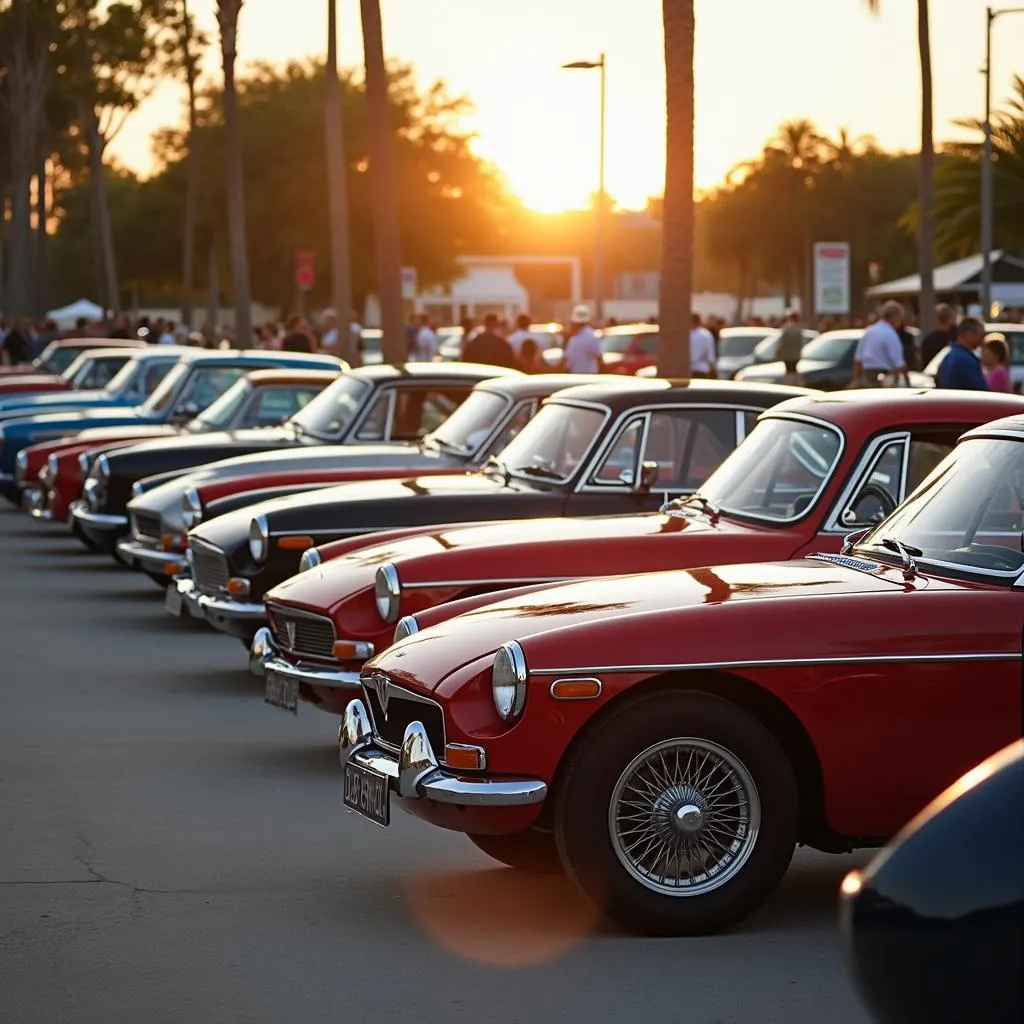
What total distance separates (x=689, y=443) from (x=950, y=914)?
7.79 m

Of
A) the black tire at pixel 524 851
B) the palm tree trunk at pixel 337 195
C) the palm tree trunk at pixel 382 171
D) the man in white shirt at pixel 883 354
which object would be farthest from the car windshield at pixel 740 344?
the black tire at pixel 524 851

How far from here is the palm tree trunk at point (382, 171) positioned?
25781 mm

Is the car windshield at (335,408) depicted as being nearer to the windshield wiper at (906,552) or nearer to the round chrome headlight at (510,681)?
the windshield wiper at (906,552)

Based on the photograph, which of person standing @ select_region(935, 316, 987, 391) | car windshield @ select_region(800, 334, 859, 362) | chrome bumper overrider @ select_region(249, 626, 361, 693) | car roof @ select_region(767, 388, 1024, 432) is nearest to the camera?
car roof @ select_region(767, 388, 1024, 432)

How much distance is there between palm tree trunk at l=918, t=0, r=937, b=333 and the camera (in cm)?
3566

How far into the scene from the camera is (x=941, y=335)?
26.4 metres

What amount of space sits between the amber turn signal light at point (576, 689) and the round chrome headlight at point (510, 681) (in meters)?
0.10

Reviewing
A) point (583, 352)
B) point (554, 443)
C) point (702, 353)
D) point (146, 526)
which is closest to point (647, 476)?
point (554, 443)

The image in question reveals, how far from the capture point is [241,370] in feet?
67.4

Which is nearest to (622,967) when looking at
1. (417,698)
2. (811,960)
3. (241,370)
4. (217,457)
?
(811,960)

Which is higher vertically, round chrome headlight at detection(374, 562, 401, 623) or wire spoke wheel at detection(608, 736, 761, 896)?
round chrome headlight at detection(374, 562, 401, 623)

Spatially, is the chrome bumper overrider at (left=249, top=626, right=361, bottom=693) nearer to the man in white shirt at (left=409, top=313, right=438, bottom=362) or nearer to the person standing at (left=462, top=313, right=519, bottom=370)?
the person standing at (left=462, top=313, right=519, bottom=370)

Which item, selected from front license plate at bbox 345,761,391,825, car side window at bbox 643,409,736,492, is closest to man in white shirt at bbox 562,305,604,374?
car side window at bbox 643,409,736,492

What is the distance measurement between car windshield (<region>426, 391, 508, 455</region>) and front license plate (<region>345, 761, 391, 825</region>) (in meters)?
6.52
